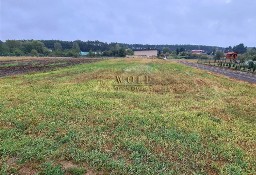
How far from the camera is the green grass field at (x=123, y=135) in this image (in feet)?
38.8

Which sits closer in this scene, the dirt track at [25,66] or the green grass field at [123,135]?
the green grass field at [123,135]

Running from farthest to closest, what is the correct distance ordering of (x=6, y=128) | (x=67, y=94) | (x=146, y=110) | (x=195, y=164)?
1. (x=67, y=94)
2. (x=146, y=110)
3. (x=6, y=128)
4. (x=195, y=164)

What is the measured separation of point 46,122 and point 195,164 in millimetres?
8166

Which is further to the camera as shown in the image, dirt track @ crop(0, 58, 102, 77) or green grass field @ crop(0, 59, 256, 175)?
dirt track @ crop(0, 58, 102, 77)

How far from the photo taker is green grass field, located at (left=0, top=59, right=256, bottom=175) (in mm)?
11828

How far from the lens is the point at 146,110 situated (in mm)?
20797

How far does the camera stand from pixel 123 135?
1510cm

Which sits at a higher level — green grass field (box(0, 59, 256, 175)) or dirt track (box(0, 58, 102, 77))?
green grass field (box(0, 59, 256, 175))

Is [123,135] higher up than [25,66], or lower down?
higher up

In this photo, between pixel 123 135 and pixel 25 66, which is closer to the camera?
pixel 123 135

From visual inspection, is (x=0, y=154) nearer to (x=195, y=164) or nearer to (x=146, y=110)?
(x=195, y=164)

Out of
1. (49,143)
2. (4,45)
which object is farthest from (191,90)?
(4,45)

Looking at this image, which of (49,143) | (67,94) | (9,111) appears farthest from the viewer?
(67,94)

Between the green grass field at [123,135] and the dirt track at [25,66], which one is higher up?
the green grass field at [123,135]
